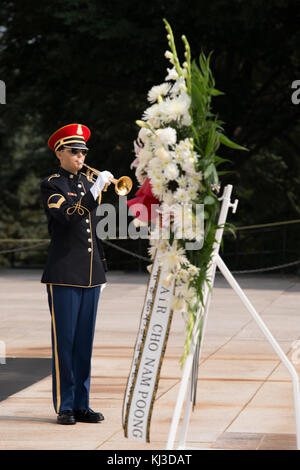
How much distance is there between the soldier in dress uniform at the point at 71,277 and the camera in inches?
245

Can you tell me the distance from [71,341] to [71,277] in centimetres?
45

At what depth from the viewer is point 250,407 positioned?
22.7 ft

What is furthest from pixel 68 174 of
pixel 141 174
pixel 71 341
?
pixel 141 174

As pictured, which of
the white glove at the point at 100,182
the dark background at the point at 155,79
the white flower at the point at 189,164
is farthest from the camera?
the dark background at the point at 155,79

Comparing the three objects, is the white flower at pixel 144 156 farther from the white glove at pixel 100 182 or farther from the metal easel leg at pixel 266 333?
the white glove at pixel 100 182

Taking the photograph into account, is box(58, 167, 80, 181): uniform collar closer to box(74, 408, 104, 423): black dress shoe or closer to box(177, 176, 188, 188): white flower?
box(74, 408, 104, 423): black dress shoe

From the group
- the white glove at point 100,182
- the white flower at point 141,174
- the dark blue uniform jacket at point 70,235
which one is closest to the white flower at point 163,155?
the white flower at point 141,174

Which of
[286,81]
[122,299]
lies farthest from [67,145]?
[286,81]

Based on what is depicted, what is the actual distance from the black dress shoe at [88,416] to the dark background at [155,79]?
1256 cm

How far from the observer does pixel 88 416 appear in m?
6.33

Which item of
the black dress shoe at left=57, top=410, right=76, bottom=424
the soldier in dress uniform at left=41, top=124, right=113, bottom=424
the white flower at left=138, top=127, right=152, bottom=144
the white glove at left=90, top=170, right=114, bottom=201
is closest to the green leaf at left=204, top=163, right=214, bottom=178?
the white flower at left=138, top=127, right=152, bottom=144

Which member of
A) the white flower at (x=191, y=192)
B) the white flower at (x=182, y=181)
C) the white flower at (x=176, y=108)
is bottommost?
the white flower at (x=191, y=192)

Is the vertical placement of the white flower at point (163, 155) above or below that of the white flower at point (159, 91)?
below
